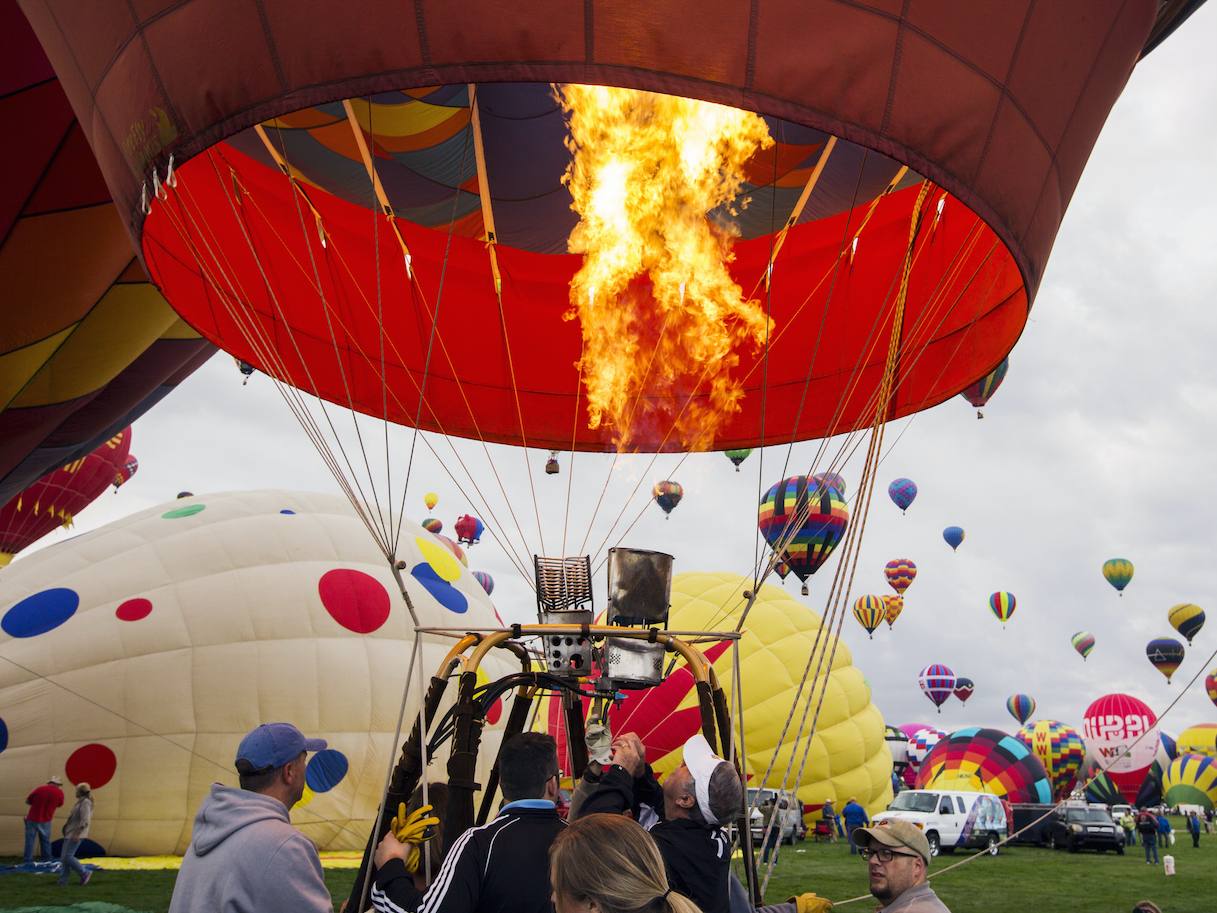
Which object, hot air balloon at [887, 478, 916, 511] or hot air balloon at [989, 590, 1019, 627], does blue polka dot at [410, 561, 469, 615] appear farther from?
hot air balloon at [989, 590, 1019, 627]

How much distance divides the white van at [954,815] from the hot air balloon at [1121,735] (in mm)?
12039

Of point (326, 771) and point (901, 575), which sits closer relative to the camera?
point (326, 771)

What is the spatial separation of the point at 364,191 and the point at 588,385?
5.72 feet

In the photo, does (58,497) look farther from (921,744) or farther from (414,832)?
(921,744)

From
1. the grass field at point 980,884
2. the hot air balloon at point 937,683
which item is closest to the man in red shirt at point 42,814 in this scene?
the grass field at point 980,884

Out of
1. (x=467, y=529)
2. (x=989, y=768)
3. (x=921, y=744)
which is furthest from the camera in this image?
(x=921, y=744)

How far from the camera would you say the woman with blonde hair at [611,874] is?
1194 mm

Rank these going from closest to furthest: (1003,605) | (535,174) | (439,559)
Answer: (535,174)
(439,559)
(1003,605)

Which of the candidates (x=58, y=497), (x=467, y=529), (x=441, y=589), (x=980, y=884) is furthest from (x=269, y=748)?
(x=467, y=529)

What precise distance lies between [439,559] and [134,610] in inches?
127

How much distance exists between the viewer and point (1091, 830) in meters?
16.2

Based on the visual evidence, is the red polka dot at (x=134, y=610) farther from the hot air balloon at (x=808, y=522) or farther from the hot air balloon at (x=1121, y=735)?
the hot air balloon at (x=1121, y=735)

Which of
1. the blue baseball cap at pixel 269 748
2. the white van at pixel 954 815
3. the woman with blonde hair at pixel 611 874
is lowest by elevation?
the white van at pixel 954 815

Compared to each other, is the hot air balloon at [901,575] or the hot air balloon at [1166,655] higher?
the hot air balloon at [901,575]
